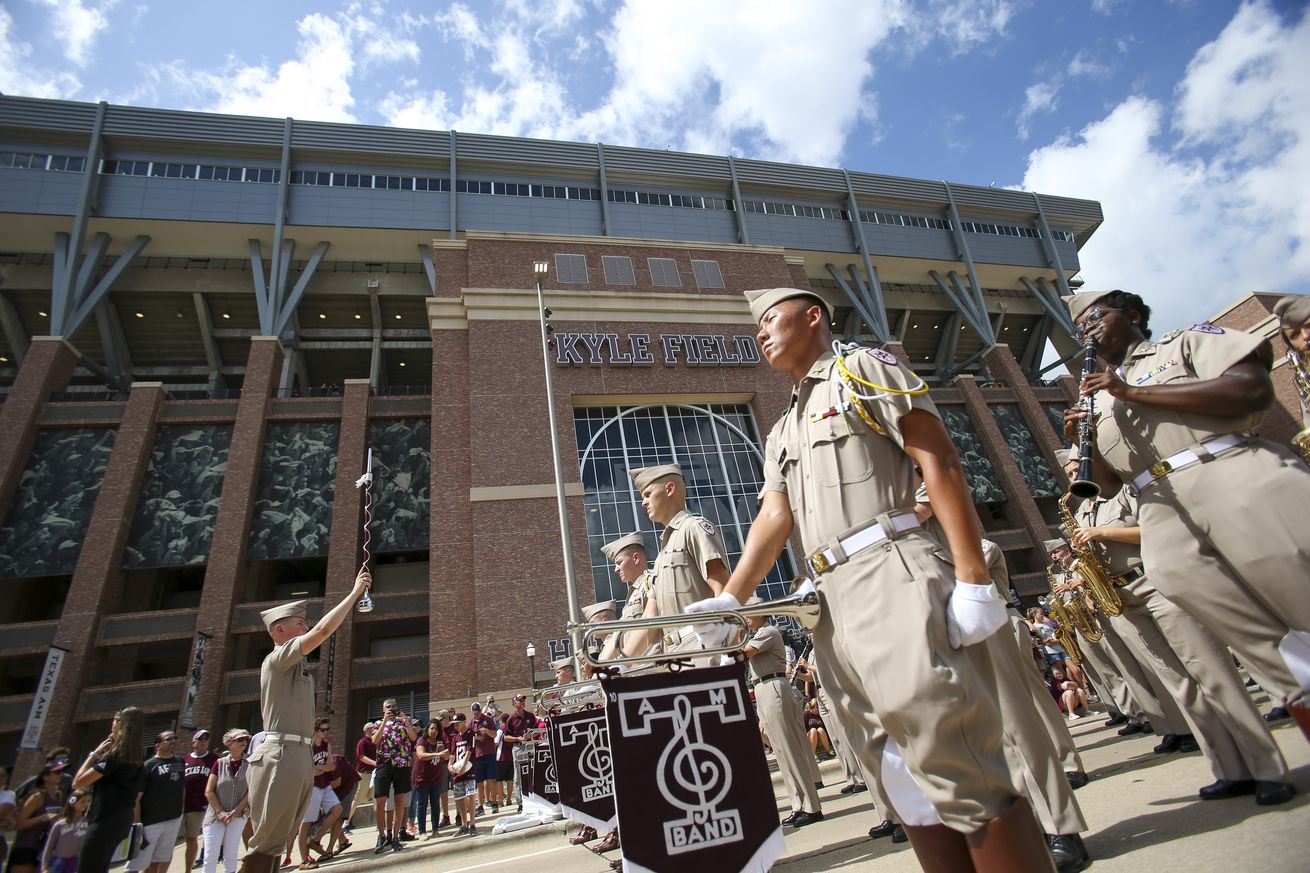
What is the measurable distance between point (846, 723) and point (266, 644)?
1198 inches

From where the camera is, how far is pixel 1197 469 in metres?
2.85

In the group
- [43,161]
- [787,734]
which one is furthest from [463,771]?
[43,161]

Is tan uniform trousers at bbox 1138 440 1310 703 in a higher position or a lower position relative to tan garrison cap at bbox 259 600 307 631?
lower

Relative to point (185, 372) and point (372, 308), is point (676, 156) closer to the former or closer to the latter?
Answer: point (372, 308)

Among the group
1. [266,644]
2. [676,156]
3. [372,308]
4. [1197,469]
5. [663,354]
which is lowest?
[1197,469]

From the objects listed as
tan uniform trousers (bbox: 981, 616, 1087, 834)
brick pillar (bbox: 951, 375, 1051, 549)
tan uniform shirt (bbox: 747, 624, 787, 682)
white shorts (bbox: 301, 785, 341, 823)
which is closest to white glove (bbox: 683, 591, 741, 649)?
tan uniform trousers (bbox: 981, 616, 1087, 834)

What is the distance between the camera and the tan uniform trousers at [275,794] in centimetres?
442

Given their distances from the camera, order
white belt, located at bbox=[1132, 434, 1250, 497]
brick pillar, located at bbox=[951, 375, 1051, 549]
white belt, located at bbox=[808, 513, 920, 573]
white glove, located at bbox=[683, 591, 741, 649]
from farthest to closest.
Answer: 1. brick pillar, located at bbox=[951, 375, 1051, 549]
2. white belt, located at bbox=[1132, 434, 1250, 497]
3. white glove, located at bbox=[683, 591, 741, 649]
4. white belt, located at bbox=[808, 513, 920, 573]

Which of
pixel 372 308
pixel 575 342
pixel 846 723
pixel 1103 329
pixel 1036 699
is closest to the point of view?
pixel 846 723

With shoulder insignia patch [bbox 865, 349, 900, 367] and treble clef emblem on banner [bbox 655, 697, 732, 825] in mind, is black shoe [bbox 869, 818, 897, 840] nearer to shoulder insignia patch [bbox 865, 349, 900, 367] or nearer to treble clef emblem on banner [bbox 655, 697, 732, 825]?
treble clef emblem on banner [bbox 655, 697, 732, 825]

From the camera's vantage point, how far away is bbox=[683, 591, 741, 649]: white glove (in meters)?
2.14

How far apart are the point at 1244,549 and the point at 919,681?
1851 millimetres

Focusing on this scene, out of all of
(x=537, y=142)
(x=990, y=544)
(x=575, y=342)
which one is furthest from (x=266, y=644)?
(x=990, y=544)

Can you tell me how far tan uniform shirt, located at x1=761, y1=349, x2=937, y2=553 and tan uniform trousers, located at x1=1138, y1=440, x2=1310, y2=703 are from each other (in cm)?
150
